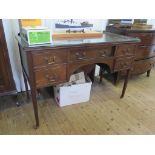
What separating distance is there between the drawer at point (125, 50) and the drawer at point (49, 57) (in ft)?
1.97

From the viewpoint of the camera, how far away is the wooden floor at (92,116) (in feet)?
5.00

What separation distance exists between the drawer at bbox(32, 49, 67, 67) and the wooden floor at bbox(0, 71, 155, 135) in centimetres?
68

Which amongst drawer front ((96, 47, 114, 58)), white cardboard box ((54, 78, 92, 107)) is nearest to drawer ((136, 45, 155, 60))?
drawer front ((96, 47, 114, 58))

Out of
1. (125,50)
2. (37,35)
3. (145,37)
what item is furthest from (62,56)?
(145,37)

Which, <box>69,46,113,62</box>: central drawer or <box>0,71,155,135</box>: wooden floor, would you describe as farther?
<box>0,71,155,135</box>: wooden floor

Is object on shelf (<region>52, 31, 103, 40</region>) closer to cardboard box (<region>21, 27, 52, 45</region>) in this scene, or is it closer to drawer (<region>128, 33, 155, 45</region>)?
cardboard box (<region>21, 27, 52, 45</region>)

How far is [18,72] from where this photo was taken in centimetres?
193

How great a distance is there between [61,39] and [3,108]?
106 centimetres

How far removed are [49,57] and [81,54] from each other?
1.00 feet

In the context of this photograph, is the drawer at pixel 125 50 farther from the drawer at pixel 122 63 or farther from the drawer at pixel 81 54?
the drawer at pixel 81 54

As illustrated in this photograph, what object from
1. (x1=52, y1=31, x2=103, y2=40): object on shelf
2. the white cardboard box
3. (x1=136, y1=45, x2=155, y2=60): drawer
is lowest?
the white cardboard box

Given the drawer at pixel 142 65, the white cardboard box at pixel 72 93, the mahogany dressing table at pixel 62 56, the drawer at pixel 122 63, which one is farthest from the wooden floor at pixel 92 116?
the drawer at pixel 122 63

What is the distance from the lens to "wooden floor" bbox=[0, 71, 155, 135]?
1.52m
